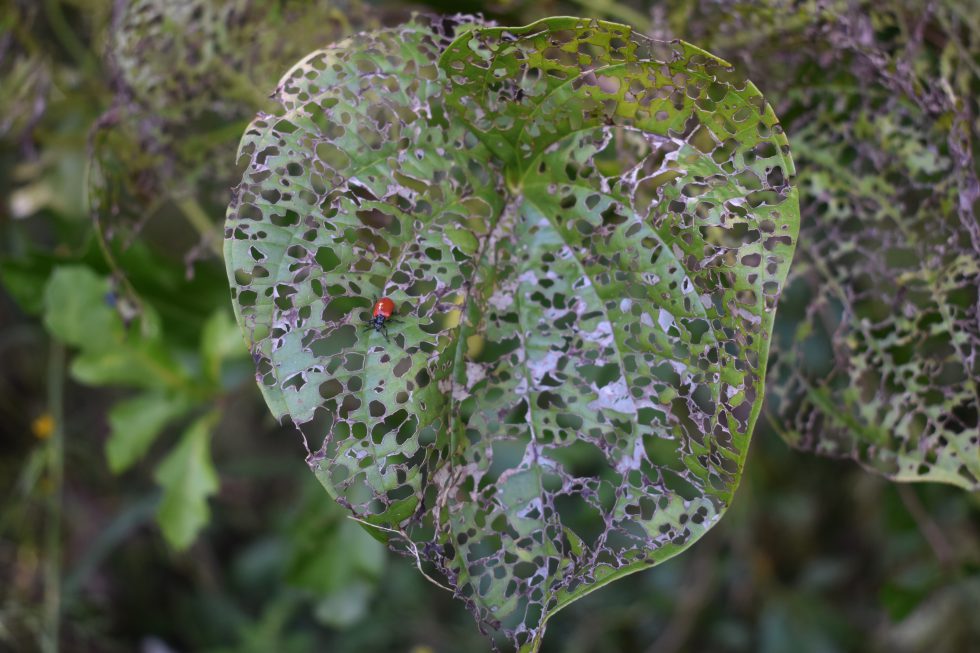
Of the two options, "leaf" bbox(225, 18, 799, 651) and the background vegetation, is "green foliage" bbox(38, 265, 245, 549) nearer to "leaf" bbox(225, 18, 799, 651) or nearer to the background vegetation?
the background vegetation

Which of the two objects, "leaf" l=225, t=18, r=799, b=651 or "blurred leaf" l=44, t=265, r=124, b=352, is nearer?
"leaf" l=225, t=18, r=799, b=651

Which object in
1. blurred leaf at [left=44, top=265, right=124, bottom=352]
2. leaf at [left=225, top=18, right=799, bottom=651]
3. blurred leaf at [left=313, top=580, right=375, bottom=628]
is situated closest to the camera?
leaf at [left=225, top=18, right=799, bottom=651]

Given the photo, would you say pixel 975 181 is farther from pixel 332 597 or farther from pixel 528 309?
pixel 332 597

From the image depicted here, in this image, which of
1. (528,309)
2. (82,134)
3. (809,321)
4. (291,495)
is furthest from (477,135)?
(291,495)

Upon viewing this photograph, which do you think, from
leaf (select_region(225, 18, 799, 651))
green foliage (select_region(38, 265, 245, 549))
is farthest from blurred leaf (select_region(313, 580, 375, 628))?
leaf (select_region(225, 18, 799, 651))

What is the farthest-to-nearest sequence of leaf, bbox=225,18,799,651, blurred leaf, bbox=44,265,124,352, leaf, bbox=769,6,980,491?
1. blurred leaf, bbox=44,265,124,352
2. leaf, bbox=769,6,980,491
3. leaf, bbox=225,18,799,651

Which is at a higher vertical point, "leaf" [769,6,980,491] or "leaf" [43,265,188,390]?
"leaf" [769,6,980,491]

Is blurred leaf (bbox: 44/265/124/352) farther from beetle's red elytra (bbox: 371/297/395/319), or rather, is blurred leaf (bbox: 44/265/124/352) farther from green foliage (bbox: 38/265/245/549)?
beetle's red elytra (bbox: 371/297/395/319)

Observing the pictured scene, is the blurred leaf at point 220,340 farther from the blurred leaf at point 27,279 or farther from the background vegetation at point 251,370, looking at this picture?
the blurred leaf at point 27,279

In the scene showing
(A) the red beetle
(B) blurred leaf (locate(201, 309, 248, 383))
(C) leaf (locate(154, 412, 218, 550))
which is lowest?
(C) leaf (locate(154, 412, 218, 550))
